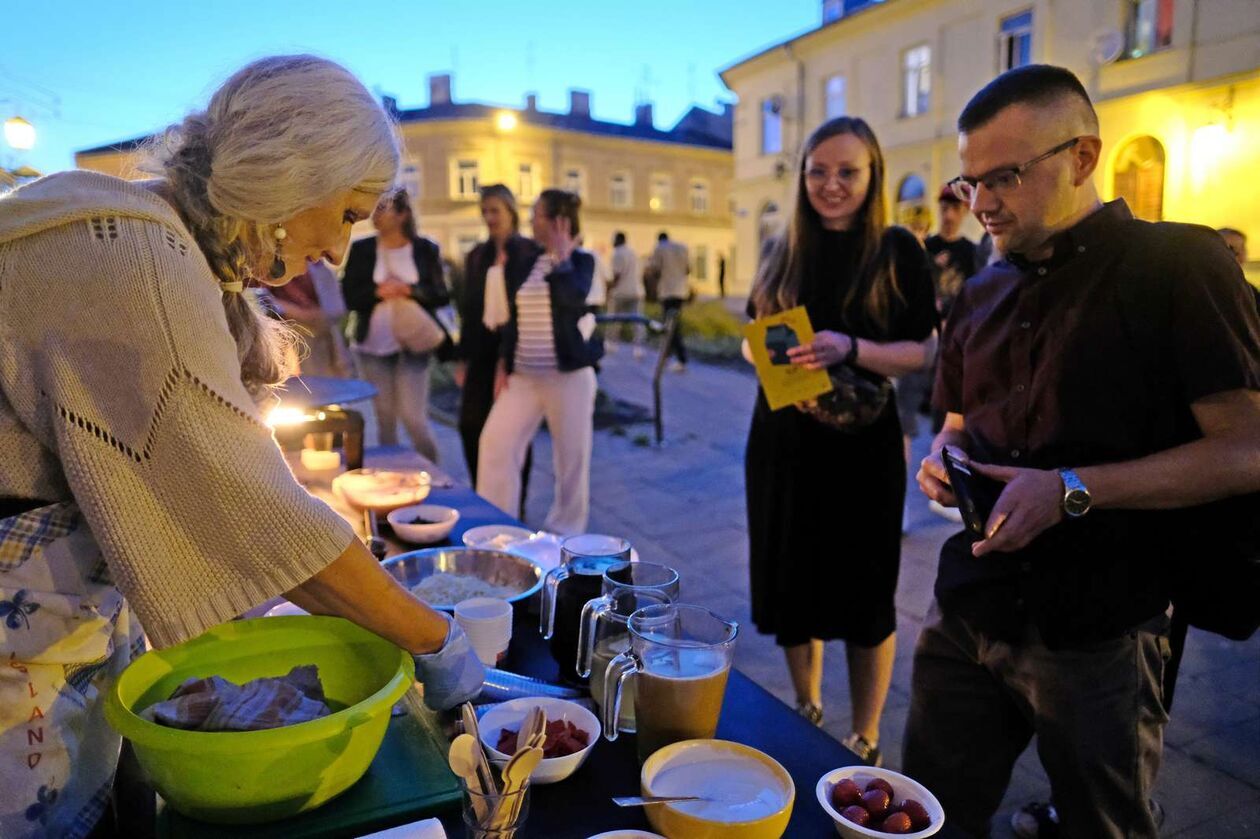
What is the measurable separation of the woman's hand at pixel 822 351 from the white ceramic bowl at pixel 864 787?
1341 millimetres

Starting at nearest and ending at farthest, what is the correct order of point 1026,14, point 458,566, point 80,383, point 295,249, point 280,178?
1. point 80,383
2. point 280,178
3. point 295,249
4. point 458,566
5. point 1026,14

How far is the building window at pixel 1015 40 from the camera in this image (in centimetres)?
1592

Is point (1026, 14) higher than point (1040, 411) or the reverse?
higher

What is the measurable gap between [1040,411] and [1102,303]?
223 millimetres

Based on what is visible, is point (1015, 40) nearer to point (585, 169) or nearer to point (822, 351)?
point (822, 351)

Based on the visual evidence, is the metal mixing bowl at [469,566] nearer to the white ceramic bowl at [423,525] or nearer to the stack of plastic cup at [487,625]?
the white ceramic bowl at [423,525]

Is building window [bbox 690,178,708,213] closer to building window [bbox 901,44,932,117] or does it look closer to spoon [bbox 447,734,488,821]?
building window [bbox 901,44,932,117]

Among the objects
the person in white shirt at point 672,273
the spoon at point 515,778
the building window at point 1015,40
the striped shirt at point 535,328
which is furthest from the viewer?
the building window at point 1015,40

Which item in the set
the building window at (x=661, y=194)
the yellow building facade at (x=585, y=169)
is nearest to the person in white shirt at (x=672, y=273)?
the yellow building facade at (x=585, y=169)

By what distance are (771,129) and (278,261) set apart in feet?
80.7

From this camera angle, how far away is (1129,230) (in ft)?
4.95

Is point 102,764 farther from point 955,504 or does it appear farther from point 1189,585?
point 1189,585

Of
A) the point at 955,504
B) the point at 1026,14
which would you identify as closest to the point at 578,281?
the point at 955,504

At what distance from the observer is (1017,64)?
55.2ft
